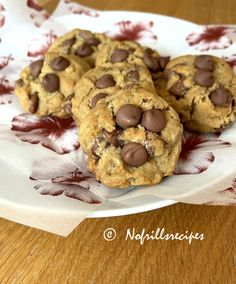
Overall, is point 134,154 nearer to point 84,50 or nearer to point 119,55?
point 119,55

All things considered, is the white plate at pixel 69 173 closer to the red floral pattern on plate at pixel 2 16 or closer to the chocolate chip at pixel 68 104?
the chocolate chip at pixel 68 104

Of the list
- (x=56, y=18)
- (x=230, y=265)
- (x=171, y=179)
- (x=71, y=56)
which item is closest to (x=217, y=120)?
(x=171, y=179)

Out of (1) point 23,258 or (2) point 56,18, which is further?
(2) point 56,18

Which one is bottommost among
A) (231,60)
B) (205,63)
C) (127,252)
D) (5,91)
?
(127,252)

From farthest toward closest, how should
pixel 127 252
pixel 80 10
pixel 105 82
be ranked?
pixel 80 10 → pixel 105 82 → pixel 127 252

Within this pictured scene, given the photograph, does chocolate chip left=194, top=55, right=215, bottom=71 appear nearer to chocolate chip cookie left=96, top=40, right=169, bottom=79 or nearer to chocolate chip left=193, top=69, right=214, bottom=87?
chocolate chip left=193, top=69, right=214, bottom=87

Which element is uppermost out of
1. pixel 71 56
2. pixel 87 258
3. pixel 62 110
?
pixel 71 56

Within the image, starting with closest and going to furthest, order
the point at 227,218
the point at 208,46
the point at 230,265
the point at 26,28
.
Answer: the point at 230,265, the point at 227,218, the point at 208,46, the point at 26,28

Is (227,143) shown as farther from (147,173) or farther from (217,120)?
(147,173)

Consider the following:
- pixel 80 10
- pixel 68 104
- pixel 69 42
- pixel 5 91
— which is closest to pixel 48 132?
pixel 68 104
